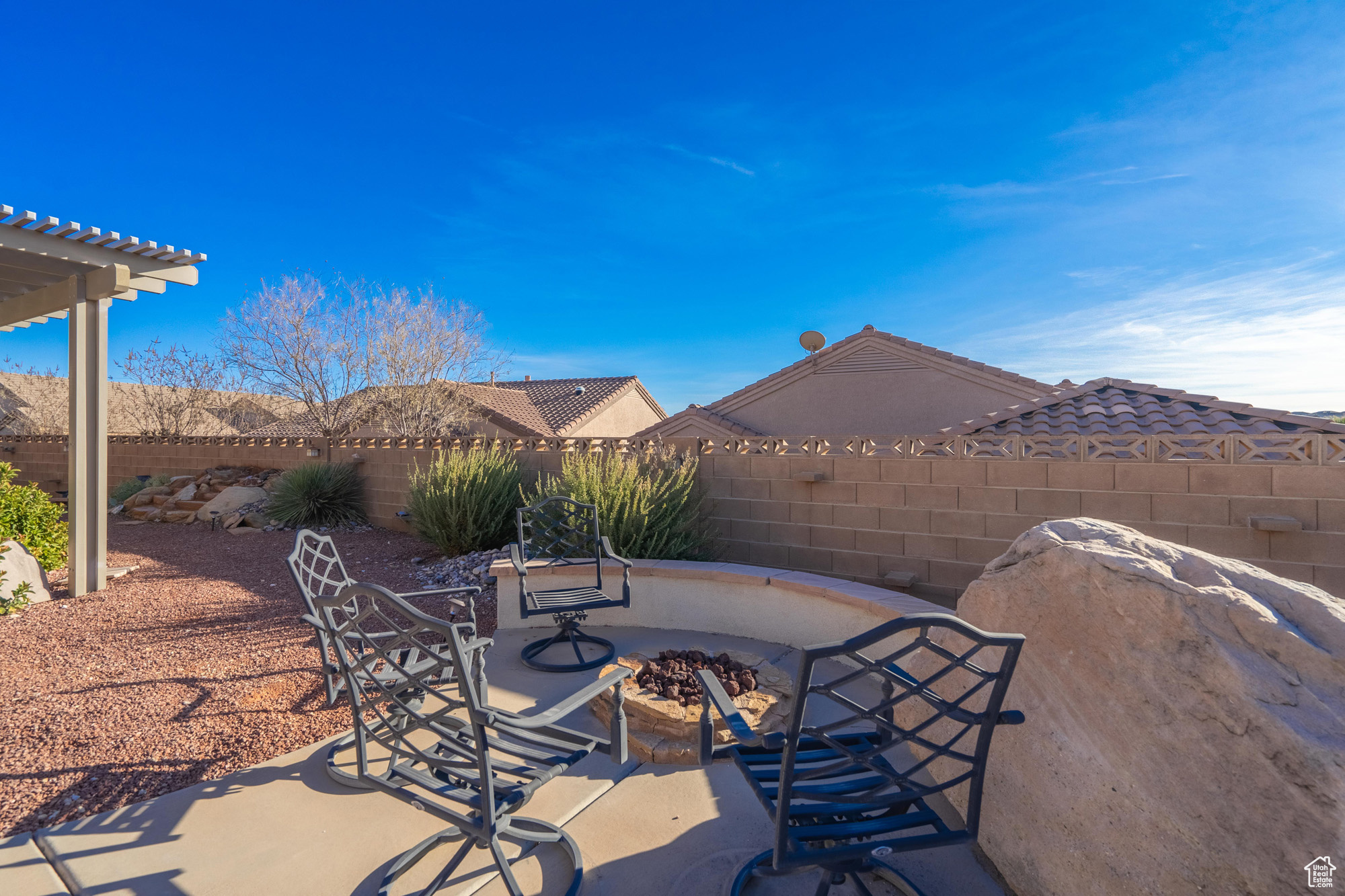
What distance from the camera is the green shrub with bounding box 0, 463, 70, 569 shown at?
553 centimetres

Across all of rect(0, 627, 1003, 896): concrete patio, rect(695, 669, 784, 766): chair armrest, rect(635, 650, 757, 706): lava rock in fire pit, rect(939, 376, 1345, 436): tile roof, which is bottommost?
rect(0, 627, 1003, 896): concrete patio

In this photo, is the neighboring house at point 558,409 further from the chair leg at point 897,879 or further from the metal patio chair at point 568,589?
the chair leg at point 897,879

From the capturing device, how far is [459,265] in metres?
13.2

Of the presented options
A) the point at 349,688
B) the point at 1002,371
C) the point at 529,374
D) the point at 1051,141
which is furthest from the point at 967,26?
the point at 529,374

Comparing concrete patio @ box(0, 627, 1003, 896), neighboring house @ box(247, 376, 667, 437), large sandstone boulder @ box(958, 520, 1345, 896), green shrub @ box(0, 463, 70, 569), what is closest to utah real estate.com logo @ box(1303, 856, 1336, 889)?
large sandstone boulder @ box(958, 520, 1345, 896)

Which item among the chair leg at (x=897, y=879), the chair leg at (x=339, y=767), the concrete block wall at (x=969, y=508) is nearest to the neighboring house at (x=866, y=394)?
the concrete block wall at (x=969, y=508)

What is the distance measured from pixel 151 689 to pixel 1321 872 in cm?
460

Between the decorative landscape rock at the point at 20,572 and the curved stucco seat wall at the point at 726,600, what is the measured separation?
153 inches

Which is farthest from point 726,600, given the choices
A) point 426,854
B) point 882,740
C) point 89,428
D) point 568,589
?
point 89,428

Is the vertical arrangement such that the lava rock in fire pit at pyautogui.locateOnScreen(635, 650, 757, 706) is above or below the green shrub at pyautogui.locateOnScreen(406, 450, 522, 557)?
below

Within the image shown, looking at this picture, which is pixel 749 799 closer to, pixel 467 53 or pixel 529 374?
pixel 467 53

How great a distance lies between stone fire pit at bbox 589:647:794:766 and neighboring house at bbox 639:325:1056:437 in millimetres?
8656

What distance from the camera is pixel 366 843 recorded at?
2.14m

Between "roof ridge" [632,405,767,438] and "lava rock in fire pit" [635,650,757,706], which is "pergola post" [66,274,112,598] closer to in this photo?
"lava rock in fire pit" [635,650,757,706]
